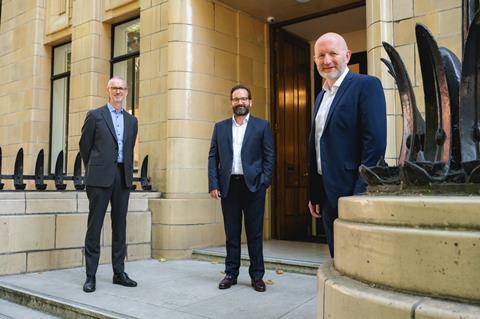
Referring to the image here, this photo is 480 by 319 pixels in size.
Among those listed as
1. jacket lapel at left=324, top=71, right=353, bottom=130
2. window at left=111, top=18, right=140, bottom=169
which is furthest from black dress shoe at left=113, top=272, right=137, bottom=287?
window at left=111, top=18, right=140, bottom=169

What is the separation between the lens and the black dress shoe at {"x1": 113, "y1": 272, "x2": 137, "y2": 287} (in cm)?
504

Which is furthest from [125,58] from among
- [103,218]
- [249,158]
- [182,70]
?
[249,158]

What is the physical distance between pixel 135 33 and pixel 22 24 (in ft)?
13.2

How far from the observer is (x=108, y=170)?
4895 millimetres

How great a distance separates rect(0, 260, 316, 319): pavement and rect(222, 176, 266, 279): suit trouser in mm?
252

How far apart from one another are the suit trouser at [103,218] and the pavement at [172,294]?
31 cm

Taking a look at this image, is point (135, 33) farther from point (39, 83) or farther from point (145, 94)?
point (39, 83)

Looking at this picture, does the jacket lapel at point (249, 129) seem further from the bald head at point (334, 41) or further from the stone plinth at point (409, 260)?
the stone plinth at point (409, 260)

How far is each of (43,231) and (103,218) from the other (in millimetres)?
1320

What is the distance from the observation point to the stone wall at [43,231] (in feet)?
18.3

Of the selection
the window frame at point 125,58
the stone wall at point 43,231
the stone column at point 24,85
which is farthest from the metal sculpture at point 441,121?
the stone column at point 24,85

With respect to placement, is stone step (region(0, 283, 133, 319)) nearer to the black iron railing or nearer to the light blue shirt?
the black iron railing

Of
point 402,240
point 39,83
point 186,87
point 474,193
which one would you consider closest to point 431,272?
point 402,240

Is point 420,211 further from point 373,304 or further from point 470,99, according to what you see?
point 470,99
